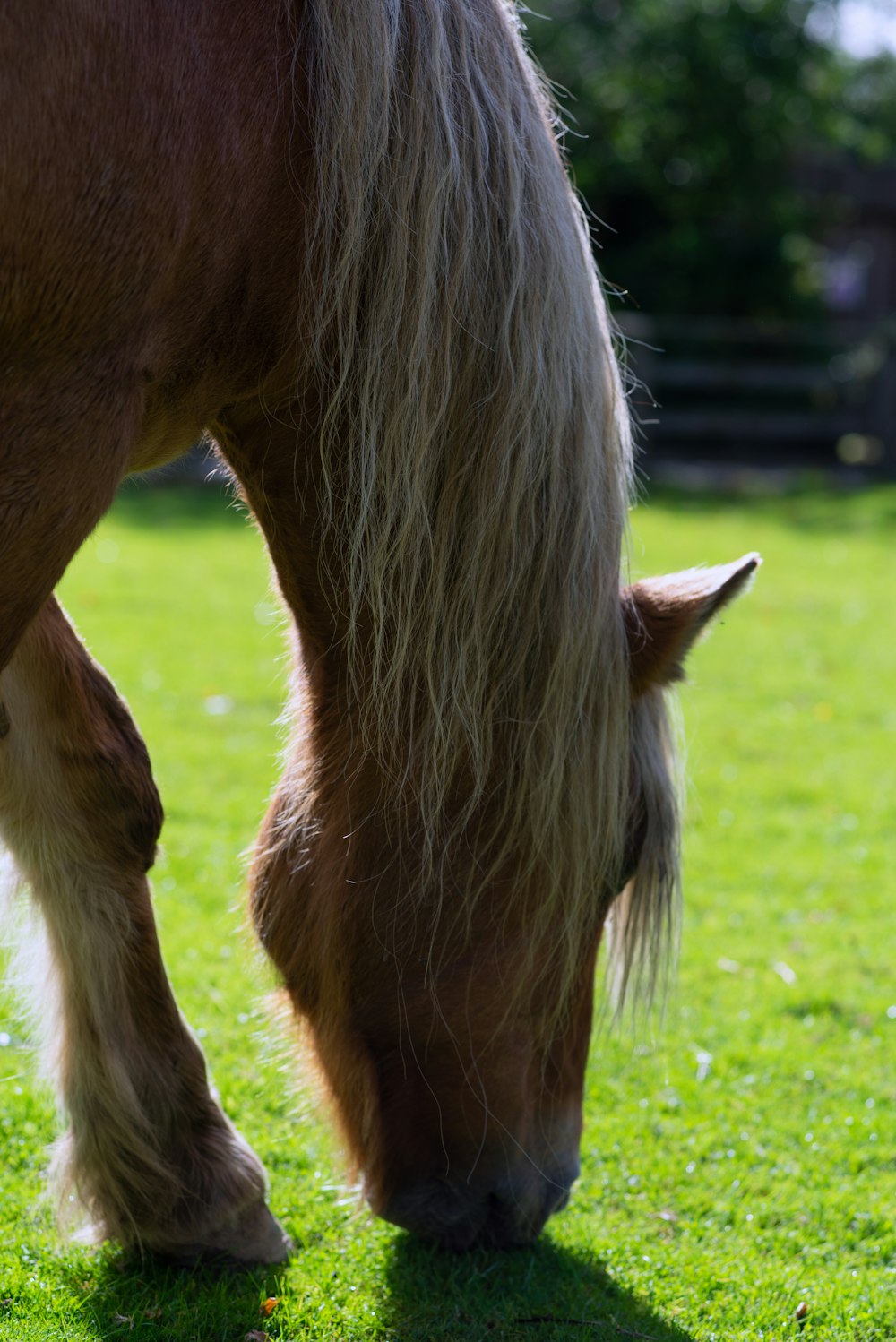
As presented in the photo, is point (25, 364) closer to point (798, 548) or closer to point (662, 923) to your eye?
point (662, 923)

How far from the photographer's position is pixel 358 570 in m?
1.68

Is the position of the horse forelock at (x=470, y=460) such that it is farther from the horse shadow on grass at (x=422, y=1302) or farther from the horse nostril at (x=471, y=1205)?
the horse shadow on grass at (x=422, y=1302)

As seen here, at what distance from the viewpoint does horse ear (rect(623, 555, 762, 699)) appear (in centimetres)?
185

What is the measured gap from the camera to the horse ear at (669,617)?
6.07 ft

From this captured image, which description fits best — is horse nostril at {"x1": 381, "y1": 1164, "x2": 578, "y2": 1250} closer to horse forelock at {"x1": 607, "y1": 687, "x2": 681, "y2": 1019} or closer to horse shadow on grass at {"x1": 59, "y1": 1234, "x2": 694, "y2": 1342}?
horse shadow on grass at {"x1": 59, "y1": 1234, "x2": 694, "y2": 1342}

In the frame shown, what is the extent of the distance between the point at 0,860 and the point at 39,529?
958 mm

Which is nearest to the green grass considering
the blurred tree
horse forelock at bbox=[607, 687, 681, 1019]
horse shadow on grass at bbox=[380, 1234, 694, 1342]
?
horse shadow on grass at bbox=[380, 1234, 694, 1342]

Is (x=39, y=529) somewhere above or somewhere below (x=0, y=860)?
above

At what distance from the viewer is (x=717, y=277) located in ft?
51.7

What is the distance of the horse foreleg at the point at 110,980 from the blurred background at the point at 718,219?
13419 millimetres

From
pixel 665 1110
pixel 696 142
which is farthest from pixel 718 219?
pixel 665 1110

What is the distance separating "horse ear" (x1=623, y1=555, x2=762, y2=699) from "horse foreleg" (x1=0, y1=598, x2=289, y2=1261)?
2.55 ft

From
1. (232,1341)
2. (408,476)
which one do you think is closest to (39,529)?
(408,476)

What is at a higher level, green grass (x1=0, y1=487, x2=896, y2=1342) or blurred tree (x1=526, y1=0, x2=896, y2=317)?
blurred tree (x1=526, y1=0, x2=896, y2=317)
